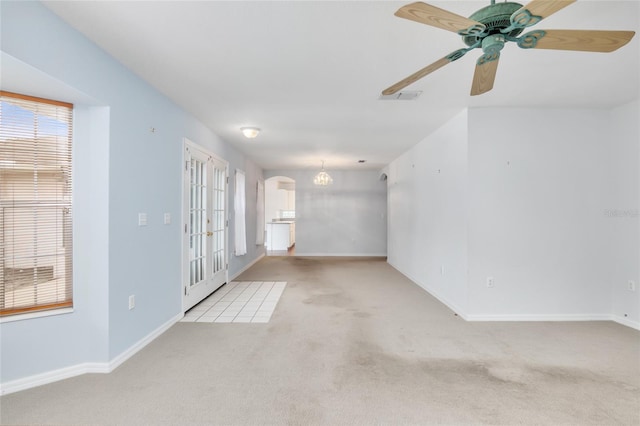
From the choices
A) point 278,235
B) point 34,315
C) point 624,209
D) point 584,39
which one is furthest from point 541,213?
point 278,235

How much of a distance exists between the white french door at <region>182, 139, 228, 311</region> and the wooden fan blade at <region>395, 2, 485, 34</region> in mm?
3241

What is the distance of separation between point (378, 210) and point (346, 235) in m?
1.22

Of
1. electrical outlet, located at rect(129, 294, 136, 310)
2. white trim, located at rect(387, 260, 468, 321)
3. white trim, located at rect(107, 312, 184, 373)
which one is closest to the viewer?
white trim, located at rect(107, 312, 184, 373)

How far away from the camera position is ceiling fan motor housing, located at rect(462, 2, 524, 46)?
4.60 ft

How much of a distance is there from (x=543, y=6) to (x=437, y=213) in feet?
12.0

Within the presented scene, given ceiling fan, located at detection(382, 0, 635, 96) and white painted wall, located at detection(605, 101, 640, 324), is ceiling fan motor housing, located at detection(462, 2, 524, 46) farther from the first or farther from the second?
white painted wall, located at detection(605, 101, 640, 324)

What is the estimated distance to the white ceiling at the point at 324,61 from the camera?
6.33 ft

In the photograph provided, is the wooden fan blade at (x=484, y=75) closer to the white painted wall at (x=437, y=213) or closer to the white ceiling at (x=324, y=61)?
the white ceiling at (x=324, y=61)

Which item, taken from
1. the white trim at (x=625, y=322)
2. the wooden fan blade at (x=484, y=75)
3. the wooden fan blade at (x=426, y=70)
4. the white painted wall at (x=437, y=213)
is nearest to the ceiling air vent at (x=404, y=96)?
the white painted wall at (x=437, y=213)

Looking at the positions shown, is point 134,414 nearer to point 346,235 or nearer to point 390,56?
point 390,56

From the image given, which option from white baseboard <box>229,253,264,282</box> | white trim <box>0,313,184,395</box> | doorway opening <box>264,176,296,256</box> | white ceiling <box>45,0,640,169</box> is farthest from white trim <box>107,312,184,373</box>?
doorway opening <box>264,176,296,256</box>

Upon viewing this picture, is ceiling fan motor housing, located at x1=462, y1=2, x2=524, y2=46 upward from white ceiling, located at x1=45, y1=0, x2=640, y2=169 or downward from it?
downward

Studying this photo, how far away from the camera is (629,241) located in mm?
3627

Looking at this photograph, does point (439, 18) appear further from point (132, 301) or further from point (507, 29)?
point (132, 301)
